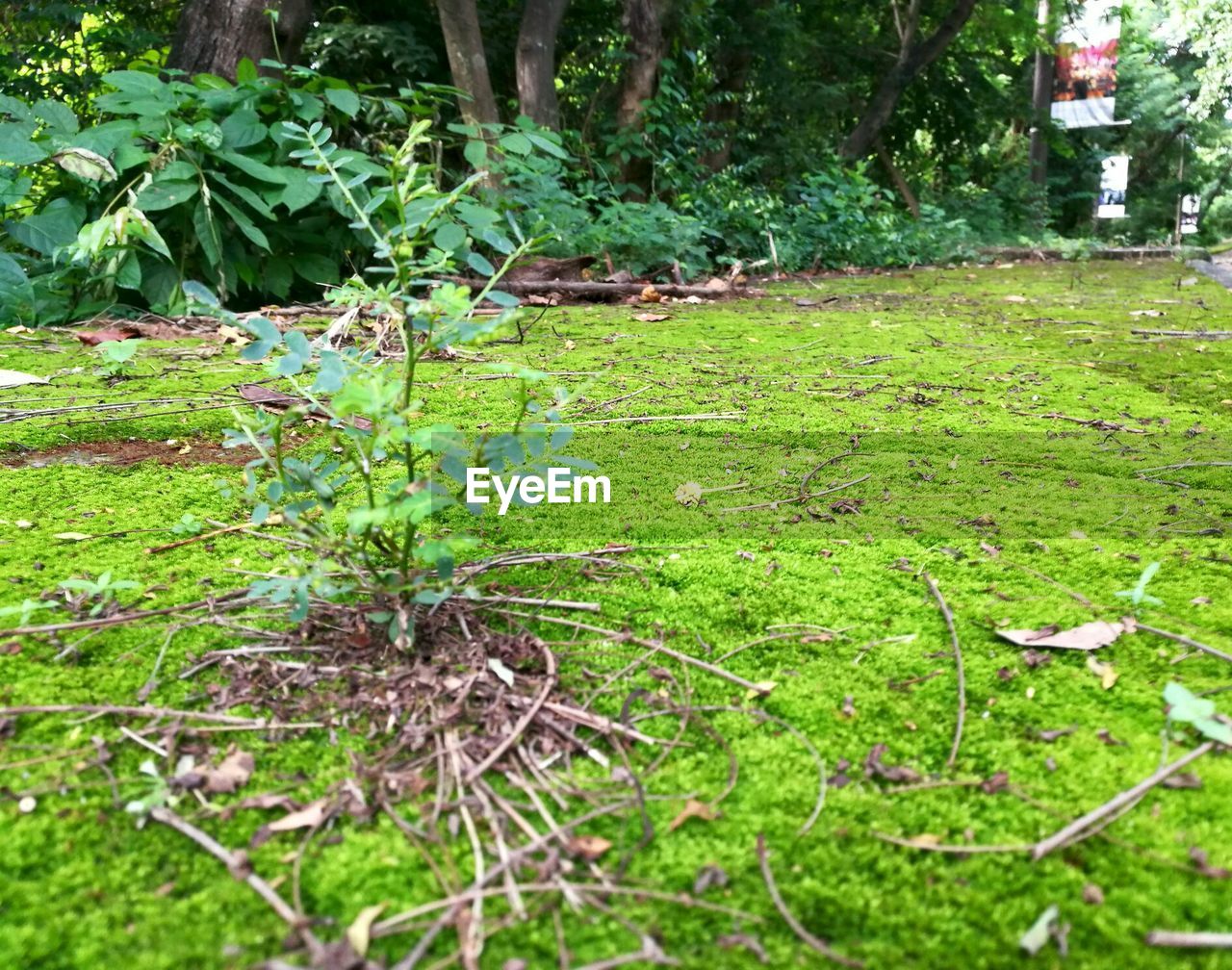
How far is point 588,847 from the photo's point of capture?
2.98 feet

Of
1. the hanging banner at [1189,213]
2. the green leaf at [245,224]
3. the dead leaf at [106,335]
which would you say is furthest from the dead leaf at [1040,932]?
the hanging banner at [1189,213]

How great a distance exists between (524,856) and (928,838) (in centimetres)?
44

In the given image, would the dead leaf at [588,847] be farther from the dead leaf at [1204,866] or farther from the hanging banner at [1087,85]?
the hanging banner at [1087,85]

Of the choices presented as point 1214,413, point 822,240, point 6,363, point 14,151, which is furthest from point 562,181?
point 1214,413

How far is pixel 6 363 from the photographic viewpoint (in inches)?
122

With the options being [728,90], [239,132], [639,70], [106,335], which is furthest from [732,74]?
[106,335]

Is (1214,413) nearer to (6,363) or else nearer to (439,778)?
(439,778)

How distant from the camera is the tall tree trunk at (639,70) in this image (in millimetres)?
8117

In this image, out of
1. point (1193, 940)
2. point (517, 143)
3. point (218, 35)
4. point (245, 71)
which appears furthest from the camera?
point (218, 35)

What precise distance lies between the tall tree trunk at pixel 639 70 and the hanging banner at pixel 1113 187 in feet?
46.7

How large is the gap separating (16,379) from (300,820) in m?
2.57

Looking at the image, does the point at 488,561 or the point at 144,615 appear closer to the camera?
the point at 144,615

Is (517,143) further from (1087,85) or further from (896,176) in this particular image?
(1087,85)

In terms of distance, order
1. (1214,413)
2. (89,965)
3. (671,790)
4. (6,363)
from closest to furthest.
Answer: (89,965) → (671,790) → (1214,413) → (6,363)
